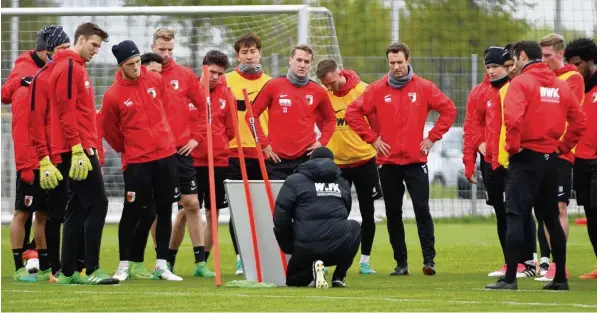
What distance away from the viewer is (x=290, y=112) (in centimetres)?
1406

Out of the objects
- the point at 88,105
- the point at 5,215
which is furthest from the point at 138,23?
the point at 88,105

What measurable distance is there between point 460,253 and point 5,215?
9.21 metres

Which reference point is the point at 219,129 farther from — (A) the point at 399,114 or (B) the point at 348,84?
(A) the point at 399,114

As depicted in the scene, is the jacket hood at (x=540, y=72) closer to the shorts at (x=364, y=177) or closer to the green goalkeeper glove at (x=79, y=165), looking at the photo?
the shorts at (x=364, y=177)

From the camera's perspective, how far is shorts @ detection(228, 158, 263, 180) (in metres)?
14.4

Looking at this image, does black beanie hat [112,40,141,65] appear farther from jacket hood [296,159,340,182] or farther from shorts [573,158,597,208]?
shorts [573,158,597,208]

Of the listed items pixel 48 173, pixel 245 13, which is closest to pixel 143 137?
pixel 48 173

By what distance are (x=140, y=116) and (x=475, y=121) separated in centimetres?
357

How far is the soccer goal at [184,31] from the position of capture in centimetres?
→ 1848

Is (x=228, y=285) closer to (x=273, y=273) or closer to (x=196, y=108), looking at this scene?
(x=273, y=273)

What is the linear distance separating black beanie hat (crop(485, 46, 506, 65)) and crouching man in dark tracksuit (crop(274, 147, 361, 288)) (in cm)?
256

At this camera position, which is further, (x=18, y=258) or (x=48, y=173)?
(x=18, y=258)

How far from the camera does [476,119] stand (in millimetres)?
14070

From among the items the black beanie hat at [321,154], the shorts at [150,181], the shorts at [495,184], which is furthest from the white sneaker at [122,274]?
the shorts at [495,184]
